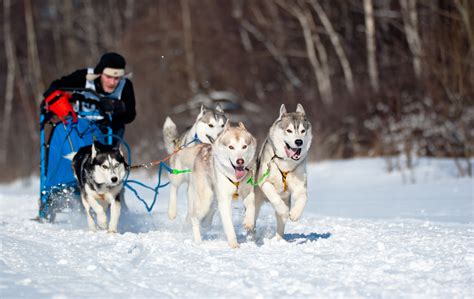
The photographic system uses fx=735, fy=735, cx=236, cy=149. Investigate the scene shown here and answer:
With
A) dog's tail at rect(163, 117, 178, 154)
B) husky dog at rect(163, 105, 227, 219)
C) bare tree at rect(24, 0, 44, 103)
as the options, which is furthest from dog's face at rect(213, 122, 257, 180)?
bare tree at rect(24, 0, 44, 103)

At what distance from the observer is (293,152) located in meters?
4.93

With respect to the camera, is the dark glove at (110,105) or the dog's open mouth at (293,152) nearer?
the dog's open mouth at (293,152)

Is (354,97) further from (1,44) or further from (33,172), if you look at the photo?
(1,44)

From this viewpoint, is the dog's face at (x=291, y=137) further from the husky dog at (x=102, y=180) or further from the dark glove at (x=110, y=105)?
the dark glove at (x=110, y=105)

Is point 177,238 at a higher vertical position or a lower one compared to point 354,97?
lower

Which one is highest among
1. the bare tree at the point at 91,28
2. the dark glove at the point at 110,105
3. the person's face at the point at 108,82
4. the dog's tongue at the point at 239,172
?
the bare tree at the point at 91,28

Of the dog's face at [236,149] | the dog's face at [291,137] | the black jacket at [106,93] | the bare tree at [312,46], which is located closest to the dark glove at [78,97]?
the black jacket at [106,93]

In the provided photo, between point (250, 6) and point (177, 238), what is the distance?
13.2m

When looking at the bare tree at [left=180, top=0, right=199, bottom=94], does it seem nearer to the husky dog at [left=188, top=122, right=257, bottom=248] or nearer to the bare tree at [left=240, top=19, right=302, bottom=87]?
the bare tree at [left=240, top=19, right=302, bottom=87]

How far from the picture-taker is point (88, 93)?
653cm

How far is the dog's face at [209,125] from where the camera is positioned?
577 centimetres

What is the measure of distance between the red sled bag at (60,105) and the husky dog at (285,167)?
2.05 m

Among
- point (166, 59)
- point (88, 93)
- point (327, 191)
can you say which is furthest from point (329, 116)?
point (88, 93)

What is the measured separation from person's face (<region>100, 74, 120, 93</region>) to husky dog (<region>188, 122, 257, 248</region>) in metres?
1.79
